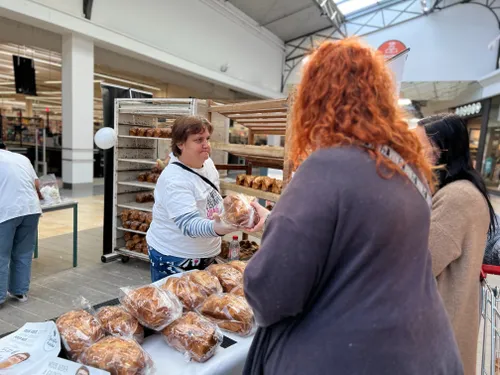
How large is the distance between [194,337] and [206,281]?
0.38 meters

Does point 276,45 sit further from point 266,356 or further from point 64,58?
point 266,356

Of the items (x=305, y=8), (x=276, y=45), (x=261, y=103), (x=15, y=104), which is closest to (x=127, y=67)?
(x=305, y=8)

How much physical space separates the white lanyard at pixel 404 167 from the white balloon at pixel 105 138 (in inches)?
141

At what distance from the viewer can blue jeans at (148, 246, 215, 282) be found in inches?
78.4

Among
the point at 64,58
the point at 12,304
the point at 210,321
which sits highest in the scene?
the point at 64,58

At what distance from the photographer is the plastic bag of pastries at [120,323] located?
4.08ft

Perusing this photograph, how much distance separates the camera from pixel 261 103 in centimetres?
230

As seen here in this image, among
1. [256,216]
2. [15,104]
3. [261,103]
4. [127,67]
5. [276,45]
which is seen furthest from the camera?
[15,104]

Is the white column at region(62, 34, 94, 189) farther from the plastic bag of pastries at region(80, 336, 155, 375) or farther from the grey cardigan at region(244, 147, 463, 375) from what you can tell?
the grey cardigan at region(244, 147, 463, 375)

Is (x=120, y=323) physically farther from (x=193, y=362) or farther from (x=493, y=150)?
(x=493, y=150)

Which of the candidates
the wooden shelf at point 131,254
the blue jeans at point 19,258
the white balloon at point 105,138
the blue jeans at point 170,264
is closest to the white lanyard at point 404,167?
the blue jeans at point 170,264

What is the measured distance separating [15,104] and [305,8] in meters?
20.6

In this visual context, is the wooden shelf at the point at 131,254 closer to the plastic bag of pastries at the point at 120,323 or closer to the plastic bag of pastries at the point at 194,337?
the plastic bag of pastries at the point at 120,323

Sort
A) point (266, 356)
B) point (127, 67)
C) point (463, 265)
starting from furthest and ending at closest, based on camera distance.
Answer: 1. point (127, 67)
2. point (463, 265)
3. point (266, 356)
